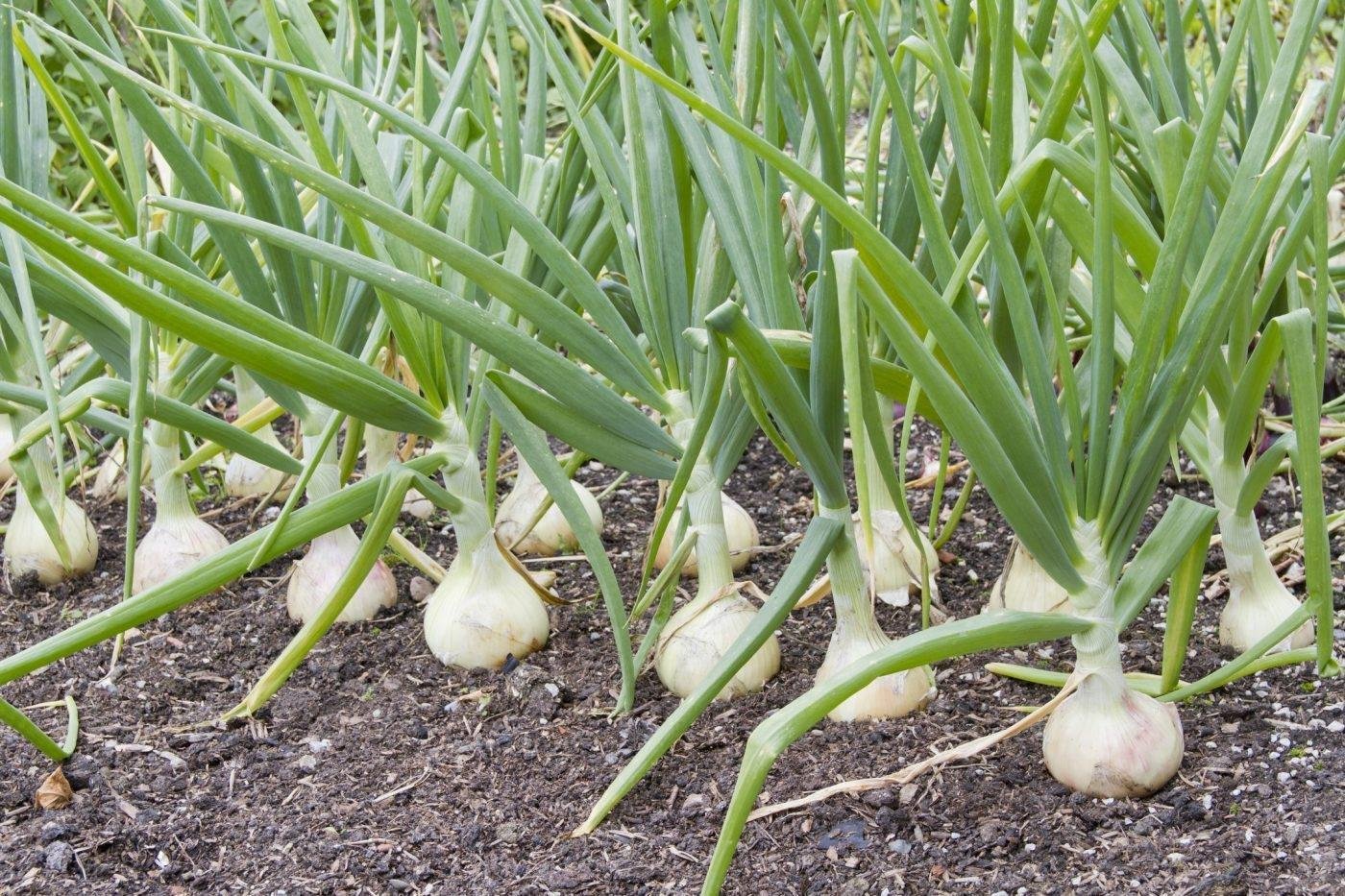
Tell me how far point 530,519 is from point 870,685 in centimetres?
47

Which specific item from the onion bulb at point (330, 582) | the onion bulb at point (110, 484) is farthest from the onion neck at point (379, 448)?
the onion bulb at point (110, 484)

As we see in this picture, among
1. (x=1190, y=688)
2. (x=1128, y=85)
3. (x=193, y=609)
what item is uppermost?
(x=1128, y=85)

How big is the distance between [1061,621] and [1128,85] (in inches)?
16.1

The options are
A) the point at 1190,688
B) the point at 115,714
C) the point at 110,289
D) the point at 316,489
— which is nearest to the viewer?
the point at 110,289

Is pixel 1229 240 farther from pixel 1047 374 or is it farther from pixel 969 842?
pixel 969 842

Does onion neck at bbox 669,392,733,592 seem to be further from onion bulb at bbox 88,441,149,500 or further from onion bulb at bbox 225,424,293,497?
onion bulb at bbox 88,441,149,500

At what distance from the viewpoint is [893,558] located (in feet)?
3.81

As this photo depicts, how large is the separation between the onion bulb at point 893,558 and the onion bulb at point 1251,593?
249mm

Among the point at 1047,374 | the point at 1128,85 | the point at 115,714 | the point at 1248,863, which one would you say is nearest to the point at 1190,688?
the point at 1248,863

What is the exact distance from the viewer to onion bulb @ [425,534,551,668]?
1142 millimetres

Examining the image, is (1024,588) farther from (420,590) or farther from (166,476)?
(166,476)

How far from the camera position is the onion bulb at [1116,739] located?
2.83ft

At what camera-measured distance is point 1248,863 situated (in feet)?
2.66

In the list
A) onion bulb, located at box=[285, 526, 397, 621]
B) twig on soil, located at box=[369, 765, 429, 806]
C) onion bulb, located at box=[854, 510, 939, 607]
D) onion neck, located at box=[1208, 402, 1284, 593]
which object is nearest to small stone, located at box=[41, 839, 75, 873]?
twig on soil, located at box=[369, 765, 429, 806]
